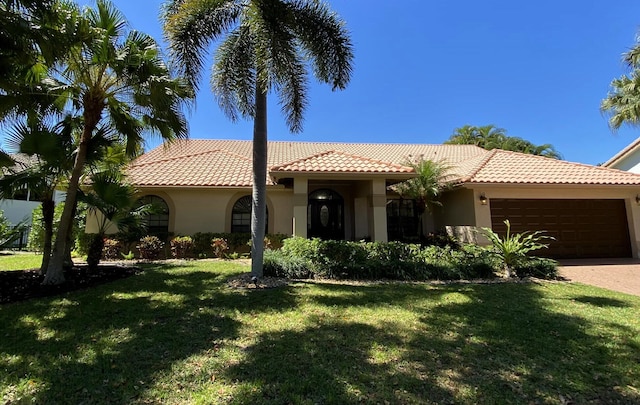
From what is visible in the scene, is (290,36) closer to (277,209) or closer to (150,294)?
(150,294)

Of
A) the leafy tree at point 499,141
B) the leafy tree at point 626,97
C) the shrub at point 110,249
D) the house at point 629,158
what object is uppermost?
the leafy tree at point 499,141

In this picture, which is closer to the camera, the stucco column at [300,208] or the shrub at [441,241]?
the stucco column at [300,208]

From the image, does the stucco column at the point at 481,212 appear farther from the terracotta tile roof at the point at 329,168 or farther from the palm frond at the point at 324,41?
the palm frond at the point at 324,41

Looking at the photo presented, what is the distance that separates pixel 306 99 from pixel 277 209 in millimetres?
6282

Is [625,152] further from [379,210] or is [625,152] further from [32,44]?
[32,44]

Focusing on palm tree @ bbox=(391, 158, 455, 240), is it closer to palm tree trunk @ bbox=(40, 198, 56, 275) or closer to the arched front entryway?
the arched front entryway

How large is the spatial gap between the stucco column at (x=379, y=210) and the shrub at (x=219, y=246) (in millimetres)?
5923

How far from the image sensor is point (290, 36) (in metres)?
7.54

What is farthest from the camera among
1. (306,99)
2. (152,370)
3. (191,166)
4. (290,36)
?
(191,166)

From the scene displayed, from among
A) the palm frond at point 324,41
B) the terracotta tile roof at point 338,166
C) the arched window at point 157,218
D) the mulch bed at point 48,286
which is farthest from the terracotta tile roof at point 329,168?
the mulch bed at point 48,286

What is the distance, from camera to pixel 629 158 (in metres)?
19.3

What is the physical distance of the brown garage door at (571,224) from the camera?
13.7 meters

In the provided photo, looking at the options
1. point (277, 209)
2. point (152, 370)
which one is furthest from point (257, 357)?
point (277, 209)

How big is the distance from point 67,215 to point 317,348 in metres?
7.41
